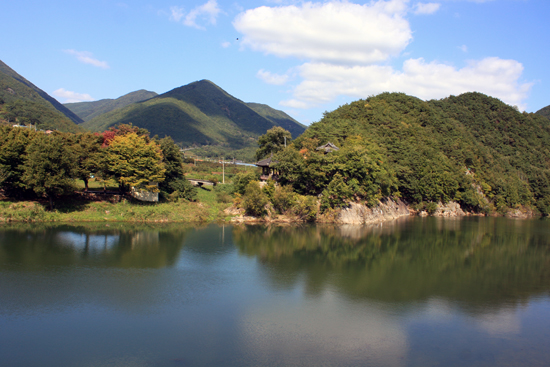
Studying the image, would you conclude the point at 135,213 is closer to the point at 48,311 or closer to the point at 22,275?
the point at 22,275

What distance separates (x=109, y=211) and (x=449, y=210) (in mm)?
46679

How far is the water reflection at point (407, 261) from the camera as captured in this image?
19812mm

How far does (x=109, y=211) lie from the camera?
36.9 metres

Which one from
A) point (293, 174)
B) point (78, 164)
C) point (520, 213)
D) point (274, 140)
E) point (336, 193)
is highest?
point (274, 140)

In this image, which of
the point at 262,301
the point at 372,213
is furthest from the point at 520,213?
the point at 262,301

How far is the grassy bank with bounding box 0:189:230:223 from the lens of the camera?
110 feet

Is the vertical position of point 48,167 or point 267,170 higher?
point 267,170

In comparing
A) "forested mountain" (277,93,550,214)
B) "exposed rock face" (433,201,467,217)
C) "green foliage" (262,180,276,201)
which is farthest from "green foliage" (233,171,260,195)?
"exposed rock face" (433,201,467,217)

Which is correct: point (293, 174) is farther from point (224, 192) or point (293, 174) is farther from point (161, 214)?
point (161, 214)

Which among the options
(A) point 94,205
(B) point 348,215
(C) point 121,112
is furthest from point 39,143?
(C) point 121,112

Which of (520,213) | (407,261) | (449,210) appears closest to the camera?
(407,261)

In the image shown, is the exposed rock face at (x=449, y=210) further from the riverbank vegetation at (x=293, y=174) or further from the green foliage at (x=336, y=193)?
the green foliage at (x=336, y=193)

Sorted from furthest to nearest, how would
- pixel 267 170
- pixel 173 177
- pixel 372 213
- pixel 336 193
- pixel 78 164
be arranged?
pixel 267 170, pixel 372 213, pixel 173 177, pixel 336 193, pixel 78 164

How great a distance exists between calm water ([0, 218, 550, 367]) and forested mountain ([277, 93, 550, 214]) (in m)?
13.1
